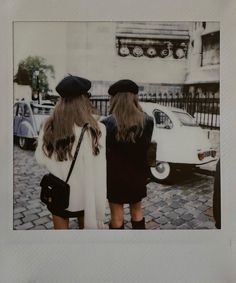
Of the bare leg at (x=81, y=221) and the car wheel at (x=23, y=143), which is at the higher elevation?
the car wheel at (x=23, y=143)

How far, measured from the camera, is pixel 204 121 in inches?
42.9

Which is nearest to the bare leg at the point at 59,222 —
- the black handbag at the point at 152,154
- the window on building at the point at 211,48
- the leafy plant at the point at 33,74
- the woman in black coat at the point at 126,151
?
the woman in black coat at the point at 126,151

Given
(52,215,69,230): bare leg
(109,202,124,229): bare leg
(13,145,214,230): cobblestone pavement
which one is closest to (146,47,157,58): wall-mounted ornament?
(13,145,214,230): cobblestone pavement

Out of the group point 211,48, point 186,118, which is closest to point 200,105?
point 186,118

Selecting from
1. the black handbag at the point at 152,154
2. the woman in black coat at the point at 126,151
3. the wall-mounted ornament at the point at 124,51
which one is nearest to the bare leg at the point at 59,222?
the woman in black coat at the point at 126,151

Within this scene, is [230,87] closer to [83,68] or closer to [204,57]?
[204,57]

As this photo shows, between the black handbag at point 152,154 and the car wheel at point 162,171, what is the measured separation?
18 mm

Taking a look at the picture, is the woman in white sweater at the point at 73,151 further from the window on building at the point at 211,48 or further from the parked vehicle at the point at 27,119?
the window on building at the point at 211,48

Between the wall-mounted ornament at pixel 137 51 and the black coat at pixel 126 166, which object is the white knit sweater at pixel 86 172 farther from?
the wall-mounted ornament at pixel 137 51

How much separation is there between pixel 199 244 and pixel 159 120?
50 cm

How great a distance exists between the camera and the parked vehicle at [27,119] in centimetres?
107

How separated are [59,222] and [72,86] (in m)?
0.52

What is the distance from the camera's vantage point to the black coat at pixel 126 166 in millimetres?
1072

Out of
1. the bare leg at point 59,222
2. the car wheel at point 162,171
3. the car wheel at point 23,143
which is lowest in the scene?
the bare leg at point 59,222
